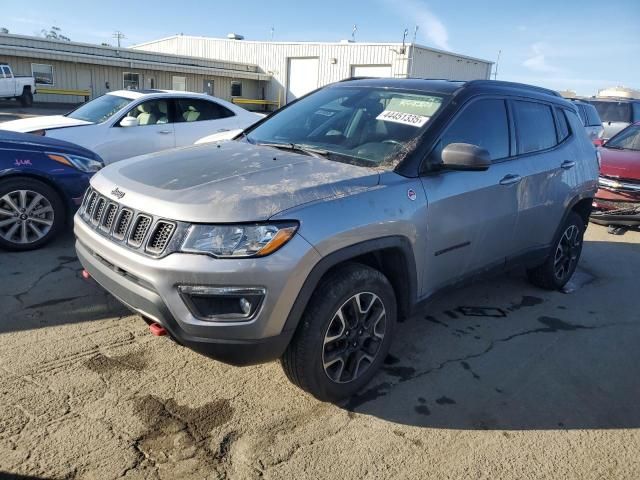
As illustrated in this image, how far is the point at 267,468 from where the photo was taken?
2.52m

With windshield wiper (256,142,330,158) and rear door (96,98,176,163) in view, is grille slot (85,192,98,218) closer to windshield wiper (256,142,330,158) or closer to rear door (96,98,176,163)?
windshield wiper (256,142,330,158)

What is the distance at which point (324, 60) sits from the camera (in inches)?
1438

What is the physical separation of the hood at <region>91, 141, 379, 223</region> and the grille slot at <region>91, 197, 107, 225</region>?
6cm

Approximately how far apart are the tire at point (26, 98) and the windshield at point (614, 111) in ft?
81.2

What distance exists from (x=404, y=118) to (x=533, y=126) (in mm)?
1463

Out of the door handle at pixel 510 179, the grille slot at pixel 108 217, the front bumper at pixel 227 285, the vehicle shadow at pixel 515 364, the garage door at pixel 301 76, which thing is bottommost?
the vehicle shadow at pixel 515 364

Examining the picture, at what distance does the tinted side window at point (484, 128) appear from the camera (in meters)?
3.58

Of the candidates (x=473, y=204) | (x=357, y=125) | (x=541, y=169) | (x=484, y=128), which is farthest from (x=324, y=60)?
(x=473, y=204)

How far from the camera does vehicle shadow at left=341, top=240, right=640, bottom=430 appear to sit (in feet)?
10.1

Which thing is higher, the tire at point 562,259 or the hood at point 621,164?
the hood at point 621,164

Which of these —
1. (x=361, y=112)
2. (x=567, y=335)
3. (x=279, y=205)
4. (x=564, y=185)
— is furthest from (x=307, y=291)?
(x=564, y=185)

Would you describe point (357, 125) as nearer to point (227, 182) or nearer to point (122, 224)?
point (227, 182)

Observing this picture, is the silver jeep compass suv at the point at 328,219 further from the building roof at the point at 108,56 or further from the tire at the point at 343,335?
the building roof at the point at 108,56

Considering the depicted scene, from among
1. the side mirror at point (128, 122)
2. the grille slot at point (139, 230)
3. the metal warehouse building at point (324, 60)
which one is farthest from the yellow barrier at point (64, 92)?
the grille slot at point (139, 230)
